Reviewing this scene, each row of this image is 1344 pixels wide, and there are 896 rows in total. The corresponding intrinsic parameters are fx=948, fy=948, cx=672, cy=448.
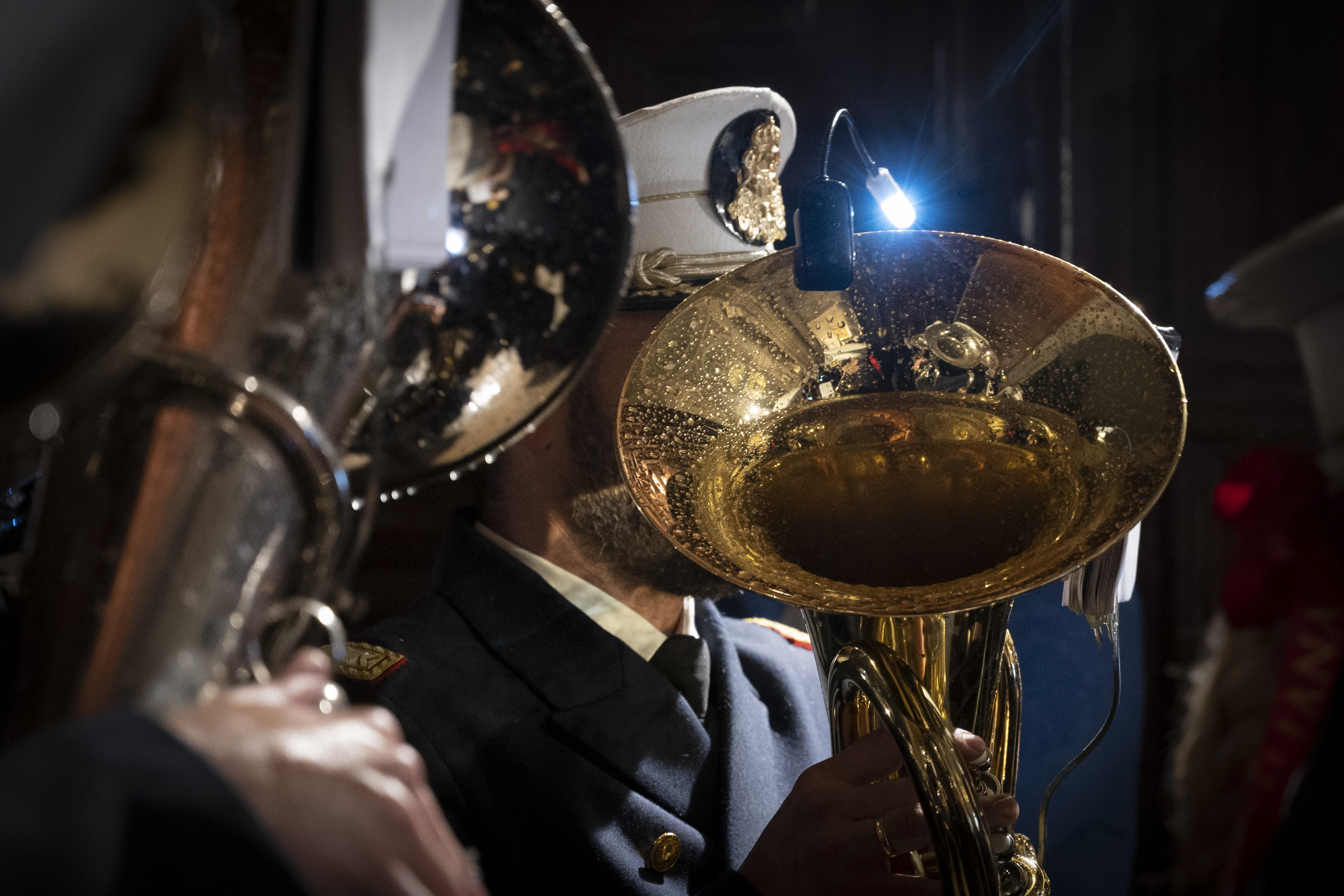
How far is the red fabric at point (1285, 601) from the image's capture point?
364mm

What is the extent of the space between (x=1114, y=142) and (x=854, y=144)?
1338mm

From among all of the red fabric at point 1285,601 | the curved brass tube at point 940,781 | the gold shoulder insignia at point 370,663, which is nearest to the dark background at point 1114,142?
the red fabric at point 1285,601

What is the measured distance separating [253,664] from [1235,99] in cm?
128

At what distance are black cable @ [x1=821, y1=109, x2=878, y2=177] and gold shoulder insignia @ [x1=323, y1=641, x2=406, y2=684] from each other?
784 mm

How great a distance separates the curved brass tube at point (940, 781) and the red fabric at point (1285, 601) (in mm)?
422

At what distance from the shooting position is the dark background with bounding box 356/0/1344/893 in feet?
1.78

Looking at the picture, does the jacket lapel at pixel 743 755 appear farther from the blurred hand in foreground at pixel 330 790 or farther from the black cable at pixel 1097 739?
the blurred hand in foreground at pixel 330 790

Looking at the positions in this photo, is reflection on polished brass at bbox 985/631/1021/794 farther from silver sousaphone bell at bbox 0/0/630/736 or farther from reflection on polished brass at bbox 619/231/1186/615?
silver sousaphone bell at bbox 0/0/630/736

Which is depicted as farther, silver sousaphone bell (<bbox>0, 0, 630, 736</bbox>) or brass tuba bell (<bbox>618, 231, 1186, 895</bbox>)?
brass tuba bell (<bbox>618, 231, 1186, 895</bbox>)

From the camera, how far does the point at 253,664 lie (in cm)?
47

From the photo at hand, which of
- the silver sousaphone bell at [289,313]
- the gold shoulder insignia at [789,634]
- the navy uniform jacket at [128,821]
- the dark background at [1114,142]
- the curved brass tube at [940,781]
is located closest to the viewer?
the navy uniform jacket at [128,821]

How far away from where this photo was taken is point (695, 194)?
142 cm

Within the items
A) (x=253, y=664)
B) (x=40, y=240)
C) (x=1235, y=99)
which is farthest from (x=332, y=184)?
(x=1235, y=99)


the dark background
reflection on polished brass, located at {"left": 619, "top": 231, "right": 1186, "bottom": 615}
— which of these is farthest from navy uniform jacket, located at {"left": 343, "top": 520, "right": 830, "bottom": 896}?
the dark background
